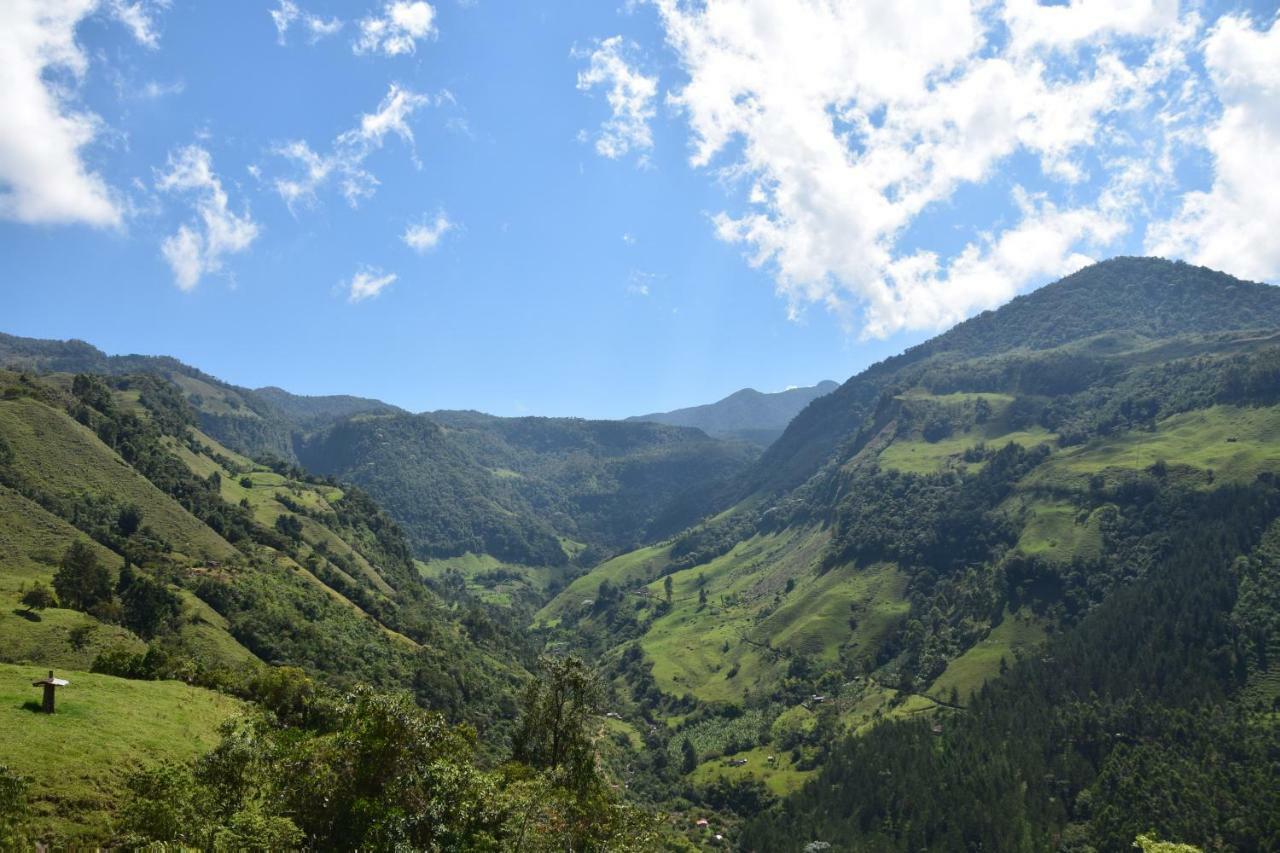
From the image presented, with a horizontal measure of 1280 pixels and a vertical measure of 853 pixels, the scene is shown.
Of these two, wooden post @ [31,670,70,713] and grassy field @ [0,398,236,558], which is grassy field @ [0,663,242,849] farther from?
grassy field @ [0,398,236,558]

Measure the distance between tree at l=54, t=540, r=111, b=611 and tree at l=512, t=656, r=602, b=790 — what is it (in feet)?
277

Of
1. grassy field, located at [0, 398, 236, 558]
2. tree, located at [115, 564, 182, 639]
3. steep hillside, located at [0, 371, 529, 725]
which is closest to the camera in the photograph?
steep hillside, located at [0, 371, 529, 725]

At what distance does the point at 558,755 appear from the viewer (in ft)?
254

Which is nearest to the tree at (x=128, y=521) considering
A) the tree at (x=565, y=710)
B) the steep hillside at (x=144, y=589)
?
the steep hillside at (x=144, y=589)

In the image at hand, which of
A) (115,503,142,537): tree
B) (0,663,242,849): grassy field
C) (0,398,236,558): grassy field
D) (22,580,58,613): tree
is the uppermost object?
(0,398,236,558): grassy field

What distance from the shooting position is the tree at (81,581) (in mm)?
113562

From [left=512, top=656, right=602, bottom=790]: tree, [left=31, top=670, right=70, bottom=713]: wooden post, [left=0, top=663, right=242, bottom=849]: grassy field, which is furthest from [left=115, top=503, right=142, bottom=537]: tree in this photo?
[left=512, top=656, right=602, bottom=790]: tree

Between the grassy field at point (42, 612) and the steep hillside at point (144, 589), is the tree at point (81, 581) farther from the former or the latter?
the grassy field at point (42, 612)

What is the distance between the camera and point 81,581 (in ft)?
380

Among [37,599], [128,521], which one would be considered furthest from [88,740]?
[128,521]

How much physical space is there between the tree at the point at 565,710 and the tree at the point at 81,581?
84.4 m

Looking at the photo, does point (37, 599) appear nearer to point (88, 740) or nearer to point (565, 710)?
point (88, 740)

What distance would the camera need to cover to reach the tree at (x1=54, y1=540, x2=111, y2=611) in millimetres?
113562

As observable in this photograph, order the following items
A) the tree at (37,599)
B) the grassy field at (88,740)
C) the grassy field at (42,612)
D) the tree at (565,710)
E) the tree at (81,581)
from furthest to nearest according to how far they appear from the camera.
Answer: the tree at (81,581)
the tree at (37,599)
the grassy field at (42,612)
the tree at (565,710)
the grassy field at (88,740)
